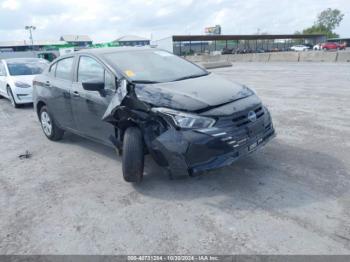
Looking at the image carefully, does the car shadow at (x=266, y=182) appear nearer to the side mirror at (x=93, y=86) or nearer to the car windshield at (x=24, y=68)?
the side mirror at (x=93, y=86)

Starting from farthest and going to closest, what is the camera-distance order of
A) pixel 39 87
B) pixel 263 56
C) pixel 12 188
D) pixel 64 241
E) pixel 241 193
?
pixel 263 56, pixel 39 87, pixel 12 188, pixel 241 193, pixel 64 241

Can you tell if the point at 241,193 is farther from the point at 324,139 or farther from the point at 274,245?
the point at 324,139

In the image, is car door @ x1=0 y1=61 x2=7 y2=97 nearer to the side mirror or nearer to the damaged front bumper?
the side mirror

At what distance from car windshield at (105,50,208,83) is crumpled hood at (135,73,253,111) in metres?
0.27

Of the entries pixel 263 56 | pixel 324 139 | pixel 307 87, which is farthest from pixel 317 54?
pixel 324 139

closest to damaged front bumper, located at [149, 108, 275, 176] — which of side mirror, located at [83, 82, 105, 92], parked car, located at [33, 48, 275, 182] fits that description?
parked car, located at [33, 48, 275, 182]

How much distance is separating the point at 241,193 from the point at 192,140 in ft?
2.97

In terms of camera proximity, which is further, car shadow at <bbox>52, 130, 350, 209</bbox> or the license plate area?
the license plate area

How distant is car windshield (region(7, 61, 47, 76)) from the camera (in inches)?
412

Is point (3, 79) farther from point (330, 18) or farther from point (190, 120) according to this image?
point (330, 18)

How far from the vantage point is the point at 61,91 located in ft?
17.5

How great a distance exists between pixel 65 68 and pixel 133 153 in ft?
8.57

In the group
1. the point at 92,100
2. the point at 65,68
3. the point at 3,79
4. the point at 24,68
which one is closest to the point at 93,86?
the point at 92,100

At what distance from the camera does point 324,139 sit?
5.40 metres
